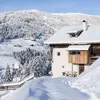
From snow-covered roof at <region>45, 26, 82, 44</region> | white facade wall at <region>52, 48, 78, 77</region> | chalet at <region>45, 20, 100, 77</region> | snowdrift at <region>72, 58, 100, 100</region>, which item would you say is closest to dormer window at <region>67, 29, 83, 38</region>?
chalet at <region>45, 20, 100, 77</region>

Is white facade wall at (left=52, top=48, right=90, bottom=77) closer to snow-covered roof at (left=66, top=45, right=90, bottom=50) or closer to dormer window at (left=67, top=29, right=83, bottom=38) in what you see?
snow-covered roof at (left=66, top=45, right=90, bottom=50)

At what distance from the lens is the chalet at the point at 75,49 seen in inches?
1240

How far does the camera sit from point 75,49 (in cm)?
3175

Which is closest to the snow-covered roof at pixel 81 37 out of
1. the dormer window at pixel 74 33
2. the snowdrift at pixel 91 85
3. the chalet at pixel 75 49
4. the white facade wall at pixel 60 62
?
the chalet at pixel 75 49

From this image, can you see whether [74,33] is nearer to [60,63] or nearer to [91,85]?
[60,63]

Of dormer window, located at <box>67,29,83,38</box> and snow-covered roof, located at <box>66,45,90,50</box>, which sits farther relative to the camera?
dormer window, located at <box>67,29,83,38</box>

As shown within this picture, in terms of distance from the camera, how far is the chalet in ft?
103

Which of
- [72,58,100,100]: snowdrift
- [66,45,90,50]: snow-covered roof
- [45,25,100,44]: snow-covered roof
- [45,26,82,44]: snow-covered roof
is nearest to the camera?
[72,58,100,100]: snowdrift

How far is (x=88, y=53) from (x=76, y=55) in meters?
1.42

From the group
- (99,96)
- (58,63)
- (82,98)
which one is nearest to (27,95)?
(82,98)

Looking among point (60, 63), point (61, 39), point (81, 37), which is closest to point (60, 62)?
point (60, 63)

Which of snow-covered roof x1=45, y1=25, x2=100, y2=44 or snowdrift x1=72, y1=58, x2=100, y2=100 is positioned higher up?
snow-covered roof x1=45, y1=25, x2=100, y2=44

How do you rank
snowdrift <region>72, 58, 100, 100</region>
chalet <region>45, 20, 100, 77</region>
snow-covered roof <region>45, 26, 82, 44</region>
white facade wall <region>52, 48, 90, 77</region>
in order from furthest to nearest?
white facade wall <region>52, 48, 90, 77</region> → snow-covered roof <region>45, 26, 82, 44</region> → chalet <region>45, 20, 100, 77</region> → snowdrift <region>72, 58, 100, 100</region>

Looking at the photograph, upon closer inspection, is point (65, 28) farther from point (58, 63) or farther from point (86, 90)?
point (86, 90)
